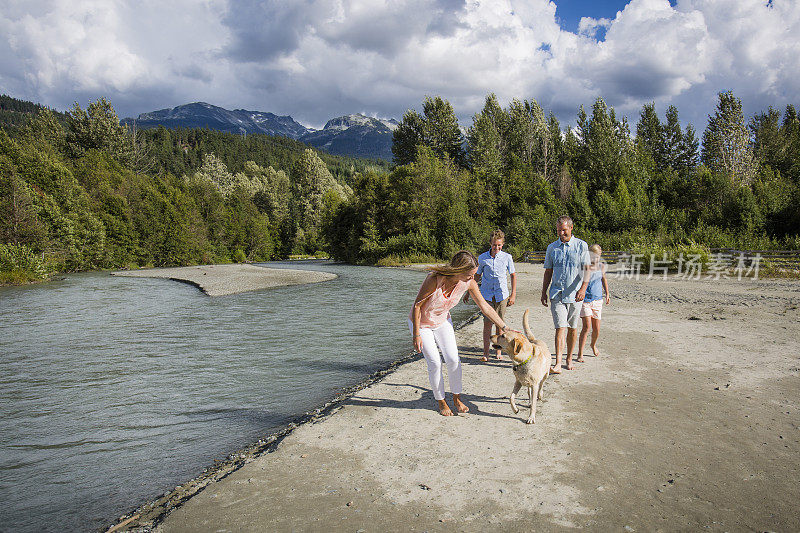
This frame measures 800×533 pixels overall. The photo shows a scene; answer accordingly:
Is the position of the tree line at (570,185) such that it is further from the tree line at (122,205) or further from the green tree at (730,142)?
the tree line at (122,205)

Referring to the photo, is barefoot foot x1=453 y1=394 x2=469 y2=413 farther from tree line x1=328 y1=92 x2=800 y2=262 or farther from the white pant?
tree line x1=328 y1=92 x2=800 y2=262

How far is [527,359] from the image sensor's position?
517cm

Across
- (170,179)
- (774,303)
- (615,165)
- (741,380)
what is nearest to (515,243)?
(615,165)

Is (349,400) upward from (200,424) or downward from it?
upward

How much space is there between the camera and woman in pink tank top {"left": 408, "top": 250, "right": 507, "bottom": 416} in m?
5.07

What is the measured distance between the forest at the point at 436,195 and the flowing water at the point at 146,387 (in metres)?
21.5

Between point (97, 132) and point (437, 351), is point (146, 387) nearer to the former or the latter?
point (437, 351)

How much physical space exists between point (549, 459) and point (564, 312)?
310 centimetres

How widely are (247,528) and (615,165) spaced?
5867cm

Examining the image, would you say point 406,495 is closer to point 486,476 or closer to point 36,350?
point 486,476

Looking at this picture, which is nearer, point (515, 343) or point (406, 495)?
point (406, 495)

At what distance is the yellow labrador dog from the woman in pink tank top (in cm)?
19

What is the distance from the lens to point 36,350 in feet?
38.0

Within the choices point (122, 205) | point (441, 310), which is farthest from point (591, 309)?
point (122, 205)
